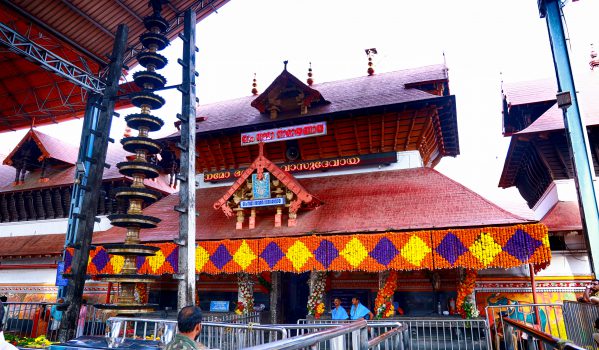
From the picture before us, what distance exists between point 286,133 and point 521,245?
8889 mm

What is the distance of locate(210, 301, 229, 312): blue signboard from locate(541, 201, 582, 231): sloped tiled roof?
11.5m

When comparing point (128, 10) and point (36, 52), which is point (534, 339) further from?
point (36, 52)

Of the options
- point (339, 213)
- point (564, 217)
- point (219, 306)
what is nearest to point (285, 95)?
point (339, 213)

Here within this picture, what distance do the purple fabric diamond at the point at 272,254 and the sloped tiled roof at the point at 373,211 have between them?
1.70 feet

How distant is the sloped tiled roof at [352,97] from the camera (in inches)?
615

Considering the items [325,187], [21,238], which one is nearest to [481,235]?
[325,187]

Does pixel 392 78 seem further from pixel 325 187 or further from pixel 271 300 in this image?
pixel 271 300

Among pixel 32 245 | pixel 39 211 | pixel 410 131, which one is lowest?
pixel 32 245

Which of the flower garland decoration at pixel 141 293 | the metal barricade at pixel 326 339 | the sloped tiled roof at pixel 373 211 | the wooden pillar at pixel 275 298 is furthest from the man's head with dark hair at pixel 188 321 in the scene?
the flower garland decoration at pixel 141 293

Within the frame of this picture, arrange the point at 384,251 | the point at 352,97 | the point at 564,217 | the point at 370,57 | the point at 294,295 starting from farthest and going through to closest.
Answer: the point at 370,57, the point at 352,97, the point at 294,295, the point at 564,217, the point at 384,251

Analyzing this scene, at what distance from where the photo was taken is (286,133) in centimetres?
1619

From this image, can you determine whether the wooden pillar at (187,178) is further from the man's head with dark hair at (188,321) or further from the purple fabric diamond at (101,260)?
the purple fabric diamond at (101,260)

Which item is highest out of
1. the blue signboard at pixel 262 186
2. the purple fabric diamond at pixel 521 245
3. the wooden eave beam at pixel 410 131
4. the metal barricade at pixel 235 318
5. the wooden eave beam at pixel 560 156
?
the wooden eave beam at pixel 410 131

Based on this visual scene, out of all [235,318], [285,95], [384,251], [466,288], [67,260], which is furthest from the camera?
[285,95]
